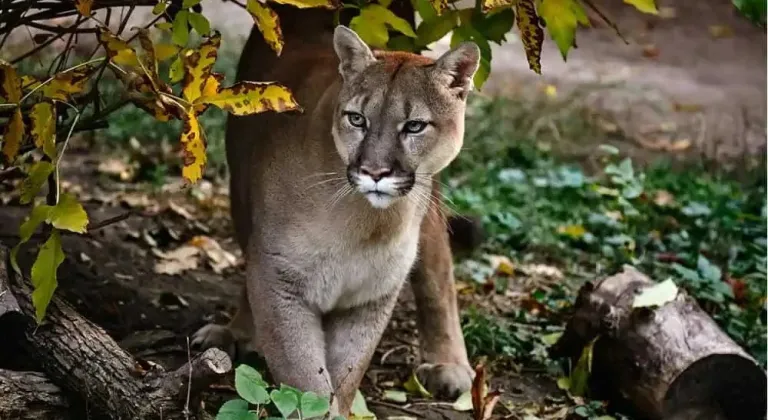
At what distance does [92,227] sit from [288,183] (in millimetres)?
655

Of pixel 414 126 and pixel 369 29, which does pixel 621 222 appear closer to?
pixel 414 126

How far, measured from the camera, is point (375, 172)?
10.6 feet

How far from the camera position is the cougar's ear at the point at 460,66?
10.9 feet

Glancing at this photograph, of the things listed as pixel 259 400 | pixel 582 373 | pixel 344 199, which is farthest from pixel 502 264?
pixel 259 400

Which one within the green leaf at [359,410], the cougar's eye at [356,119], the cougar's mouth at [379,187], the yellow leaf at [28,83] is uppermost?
the yellow leaf at [28,83]

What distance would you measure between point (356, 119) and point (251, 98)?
75 cm

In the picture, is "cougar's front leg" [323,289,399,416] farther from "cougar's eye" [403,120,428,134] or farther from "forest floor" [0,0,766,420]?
"cougar's eye" [403,120,428,134]

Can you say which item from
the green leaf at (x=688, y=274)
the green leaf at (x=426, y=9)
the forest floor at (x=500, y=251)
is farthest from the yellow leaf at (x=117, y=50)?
the green leaf at (x=688, y=274)

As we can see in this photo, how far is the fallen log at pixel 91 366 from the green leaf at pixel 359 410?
0.65m

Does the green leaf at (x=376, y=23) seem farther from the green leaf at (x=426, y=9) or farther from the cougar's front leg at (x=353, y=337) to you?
the cougar's front leg at (x=353, y=337)

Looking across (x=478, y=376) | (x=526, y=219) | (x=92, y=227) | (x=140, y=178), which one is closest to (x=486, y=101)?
(x=526, y=219)

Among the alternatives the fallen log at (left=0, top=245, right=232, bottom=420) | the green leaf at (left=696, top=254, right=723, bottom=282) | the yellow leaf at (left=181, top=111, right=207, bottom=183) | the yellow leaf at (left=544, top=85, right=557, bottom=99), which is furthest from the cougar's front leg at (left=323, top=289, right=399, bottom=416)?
the yellow leaf at (left=544, top=85, right=557, bottom=99)

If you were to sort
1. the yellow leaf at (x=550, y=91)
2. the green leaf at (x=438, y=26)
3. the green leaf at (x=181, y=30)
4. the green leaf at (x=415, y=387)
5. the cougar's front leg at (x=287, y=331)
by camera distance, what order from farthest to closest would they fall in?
the yellow leaf at (x=550, y=91), the green leaf at (x=415, y=387), the cougar's front leg at (x=287, y=331), the green leaf at (x=438, y=26), the green leaf at (x=181, y=30)

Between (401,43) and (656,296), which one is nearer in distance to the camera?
(401,43)
